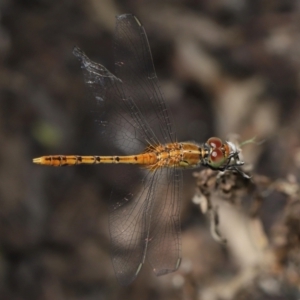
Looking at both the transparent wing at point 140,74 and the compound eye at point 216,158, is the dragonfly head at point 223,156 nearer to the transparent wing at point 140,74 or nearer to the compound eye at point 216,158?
the compound eye at point 216,158

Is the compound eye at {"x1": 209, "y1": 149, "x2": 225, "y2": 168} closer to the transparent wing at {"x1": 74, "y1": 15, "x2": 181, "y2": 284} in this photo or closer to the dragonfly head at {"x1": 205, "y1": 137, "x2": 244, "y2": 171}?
the dragonfly head at {"x1": 205, "y1": 137, "x2": 244, "y2": 171}

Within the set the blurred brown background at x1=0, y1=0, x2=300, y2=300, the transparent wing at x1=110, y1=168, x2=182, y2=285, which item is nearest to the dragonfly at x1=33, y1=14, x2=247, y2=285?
the transparent wing at x1=110, y1=168, x2=182, y2=285

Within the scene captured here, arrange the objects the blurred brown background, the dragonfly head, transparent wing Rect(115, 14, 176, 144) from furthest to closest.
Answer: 1. the blurred brown background
2. transparent wing Rect(115, 14, 176, 144)
3. the dragonfly head

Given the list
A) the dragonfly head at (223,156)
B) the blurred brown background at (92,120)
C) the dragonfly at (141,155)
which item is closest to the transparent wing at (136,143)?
the dragonfly at (141,155)

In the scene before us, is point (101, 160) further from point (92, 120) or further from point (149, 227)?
A: point (92, 120)

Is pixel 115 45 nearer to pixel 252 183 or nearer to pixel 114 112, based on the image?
pixel 114 112

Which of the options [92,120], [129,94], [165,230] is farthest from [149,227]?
[92,120]

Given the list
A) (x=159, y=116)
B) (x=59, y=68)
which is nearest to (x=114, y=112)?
(x=159, y=116)
